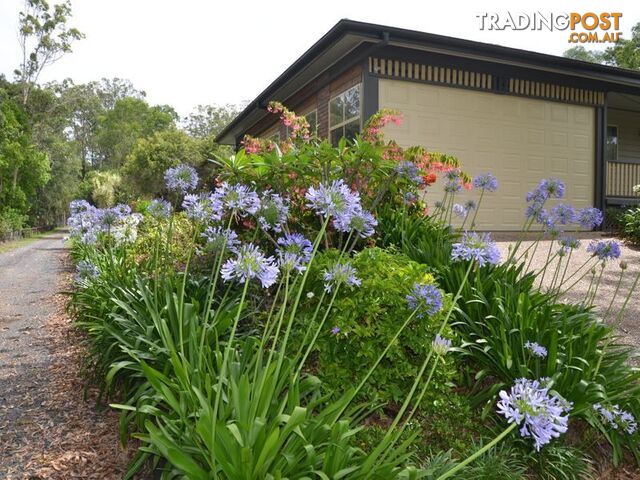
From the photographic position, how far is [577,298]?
16.7ft

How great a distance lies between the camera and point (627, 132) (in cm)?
1548

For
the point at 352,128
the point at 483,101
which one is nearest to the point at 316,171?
the point at 352,128

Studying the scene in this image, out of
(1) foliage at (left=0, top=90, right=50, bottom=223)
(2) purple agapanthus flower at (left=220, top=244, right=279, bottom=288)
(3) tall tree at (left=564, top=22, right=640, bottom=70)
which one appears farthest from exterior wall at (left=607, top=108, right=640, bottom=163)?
(1) foliage at (left=0, top=90, right=50, bottom=223)

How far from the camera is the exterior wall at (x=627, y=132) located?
15062mm

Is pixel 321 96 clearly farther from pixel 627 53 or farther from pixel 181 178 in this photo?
pixel 627 53

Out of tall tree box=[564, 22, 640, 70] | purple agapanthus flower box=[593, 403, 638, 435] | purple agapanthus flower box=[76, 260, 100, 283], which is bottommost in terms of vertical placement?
purple agapanthus flower box=[593, 403, 638, 435]

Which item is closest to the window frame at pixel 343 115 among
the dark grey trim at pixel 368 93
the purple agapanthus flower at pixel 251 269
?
the dark grey trim at pixel 368 93

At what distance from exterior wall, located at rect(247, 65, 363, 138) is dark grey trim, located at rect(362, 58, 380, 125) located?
18cm

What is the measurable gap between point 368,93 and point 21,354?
7.25 m

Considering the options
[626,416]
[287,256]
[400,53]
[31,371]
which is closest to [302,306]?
[287,256]

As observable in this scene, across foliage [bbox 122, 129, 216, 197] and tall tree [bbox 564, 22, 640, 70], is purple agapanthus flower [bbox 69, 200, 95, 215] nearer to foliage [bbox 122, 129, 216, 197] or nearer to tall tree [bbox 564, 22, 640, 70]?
foliage [bbox 122, 129, 216, 197]

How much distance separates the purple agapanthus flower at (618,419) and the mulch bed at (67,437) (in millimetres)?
2328

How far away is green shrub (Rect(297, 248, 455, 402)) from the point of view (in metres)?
2.40

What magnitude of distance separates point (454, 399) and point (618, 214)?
10.6 metres
